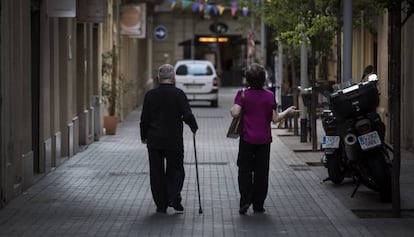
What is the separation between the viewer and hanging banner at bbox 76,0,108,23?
65.8ft

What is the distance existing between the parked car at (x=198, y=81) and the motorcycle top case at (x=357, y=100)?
2515 centimetres

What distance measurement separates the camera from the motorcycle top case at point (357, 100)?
11.8 metres

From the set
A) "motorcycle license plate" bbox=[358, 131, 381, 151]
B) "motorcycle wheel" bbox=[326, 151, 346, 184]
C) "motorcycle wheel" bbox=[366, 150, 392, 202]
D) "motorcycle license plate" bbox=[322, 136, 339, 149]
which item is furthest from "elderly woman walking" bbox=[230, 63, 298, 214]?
"motorcycle wheel" bbox=[326, 151, 346, 184]

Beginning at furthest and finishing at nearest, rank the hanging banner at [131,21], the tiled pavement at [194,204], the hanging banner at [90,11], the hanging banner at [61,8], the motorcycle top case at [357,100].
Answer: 1. the hanging banner at [131,21]
2. the hanging banner at [90,11]
3. the hanging banner at [61,8]
4. the motorcycle top case at [357,100]
5. the tiled pavement at [194,204]

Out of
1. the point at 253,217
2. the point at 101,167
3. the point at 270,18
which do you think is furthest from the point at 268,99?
the point at 270,18

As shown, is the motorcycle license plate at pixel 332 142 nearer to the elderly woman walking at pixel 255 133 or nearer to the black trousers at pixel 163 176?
the elderly woman walking at pixel 255 133

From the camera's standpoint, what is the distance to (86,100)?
69.8 feet

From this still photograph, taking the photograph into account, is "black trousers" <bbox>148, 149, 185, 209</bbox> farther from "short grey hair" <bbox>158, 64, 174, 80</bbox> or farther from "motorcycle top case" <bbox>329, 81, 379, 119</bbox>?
"motorcycle top case" <bbox>329, 81, 379, 119</bbox>

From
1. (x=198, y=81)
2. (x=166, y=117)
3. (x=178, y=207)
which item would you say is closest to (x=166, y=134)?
(x=166, y=117)

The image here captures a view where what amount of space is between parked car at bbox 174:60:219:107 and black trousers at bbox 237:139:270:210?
25556 millimetres

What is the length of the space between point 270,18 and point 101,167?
646 centimetres

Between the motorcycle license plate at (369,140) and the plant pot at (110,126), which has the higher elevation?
the motorcycle license plate at (369,140)

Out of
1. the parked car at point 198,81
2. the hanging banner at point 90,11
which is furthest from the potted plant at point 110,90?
the parked car at point 198,81

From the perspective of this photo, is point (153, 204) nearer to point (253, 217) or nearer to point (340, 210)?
point (253, 217)
